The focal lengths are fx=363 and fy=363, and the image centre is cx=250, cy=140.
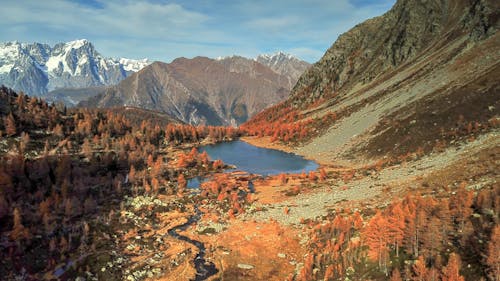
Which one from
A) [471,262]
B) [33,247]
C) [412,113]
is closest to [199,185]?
[33,247]

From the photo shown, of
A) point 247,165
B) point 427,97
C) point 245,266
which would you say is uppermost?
point 427,97

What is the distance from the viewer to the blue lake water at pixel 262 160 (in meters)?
136

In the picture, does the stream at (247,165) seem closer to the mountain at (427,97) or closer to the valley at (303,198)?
the valley at (303,198)

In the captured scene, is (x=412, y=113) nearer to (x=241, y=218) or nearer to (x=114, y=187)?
(x=241, y=218)

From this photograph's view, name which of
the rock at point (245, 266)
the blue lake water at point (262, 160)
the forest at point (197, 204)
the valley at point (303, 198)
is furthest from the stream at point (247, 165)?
the forest at point (197, 204)

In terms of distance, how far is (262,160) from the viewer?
15838cm

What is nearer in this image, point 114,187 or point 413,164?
point 413,164

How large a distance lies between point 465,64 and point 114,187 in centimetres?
12252

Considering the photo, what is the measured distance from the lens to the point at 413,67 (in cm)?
16825

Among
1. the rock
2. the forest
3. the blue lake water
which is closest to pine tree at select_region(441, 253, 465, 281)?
the forest

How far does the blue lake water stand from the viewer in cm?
13550

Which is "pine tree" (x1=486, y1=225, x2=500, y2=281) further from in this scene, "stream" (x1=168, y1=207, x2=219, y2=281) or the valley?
"stream" (x1=168, y1=207, x2=219, y2=281)

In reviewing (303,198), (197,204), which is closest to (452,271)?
(303,198)

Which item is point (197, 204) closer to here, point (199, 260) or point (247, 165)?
point (199, 260)
